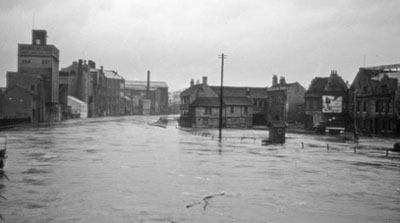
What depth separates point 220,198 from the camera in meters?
14.9


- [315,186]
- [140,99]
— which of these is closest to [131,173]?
[315,186]

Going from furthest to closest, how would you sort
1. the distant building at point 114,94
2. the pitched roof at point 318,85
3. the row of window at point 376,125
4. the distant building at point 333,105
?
the distant building at point 114,94 → the pitched roof at point 318,85 → the distant building at point 333,105 → the row of window at point 376,125

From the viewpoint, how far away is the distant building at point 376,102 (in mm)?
56875

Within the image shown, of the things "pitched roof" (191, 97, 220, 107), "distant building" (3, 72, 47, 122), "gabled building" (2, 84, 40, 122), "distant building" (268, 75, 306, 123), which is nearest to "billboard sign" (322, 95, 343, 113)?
"distant building" (268, 75, 306, 123)

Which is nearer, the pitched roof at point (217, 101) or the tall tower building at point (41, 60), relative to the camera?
the pitched roof at point (217, 101)

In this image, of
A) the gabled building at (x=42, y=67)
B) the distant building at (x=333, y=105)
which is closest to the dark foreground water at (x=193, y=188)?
the distant building at (x=333, y=105)

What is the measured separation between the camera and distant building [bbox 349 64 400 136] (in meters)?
56.9

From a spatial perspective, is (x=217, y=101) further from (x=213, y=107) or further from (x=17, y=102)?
(x=17, y=102)

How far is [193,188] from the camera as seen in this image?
1659cm

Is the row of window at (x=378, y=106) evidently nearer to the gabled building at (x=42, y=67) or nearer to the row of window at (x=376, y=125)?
the row of window at (x=376, y=125)

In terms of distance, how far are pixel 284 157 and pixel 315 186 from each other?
11287mm

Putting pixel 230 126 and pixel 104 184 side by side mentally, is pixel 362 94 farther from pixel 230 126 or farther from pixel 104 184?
pixel 104 184

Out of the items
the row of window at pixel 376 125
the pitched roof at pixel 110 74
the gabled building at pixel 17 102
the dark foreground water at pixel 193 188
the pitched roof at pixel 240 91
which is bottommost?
the dark foreground water at pixel 193 188

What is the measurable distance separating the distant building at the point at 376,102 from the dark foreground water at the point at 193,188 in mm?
32283
